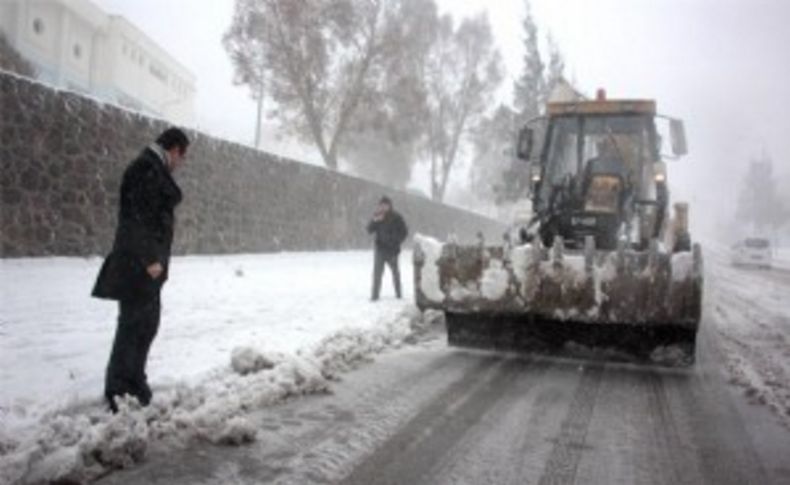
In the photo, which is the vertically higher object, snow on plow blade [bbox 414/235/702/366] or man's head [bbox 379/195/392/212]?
man's head [bbox 379/195/392/212]

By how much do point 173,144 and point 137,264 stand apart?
0.85m

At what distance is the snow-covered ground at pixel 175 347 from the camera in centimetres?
464

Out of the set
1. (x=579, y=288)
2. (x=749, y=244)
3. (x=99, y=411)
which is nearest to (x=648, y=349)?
(x=579, y=288)

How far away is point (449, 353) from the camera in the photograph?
8.52m

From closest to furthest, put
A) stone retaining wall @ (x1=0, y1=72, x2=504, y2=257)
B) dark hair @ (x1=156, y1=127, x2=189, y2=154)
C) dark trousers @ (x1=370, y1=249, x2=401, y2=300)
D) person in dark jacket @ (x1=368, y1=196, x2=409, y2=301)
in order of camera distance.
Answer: dark hair @ (x1=156, y1=127, x2=189, y2=154), stone retaining wall @ (x1=0, y1=72, x2=504, y2=257), dark trousers @ (x1=370, y1=249, x2=401, y2=300), person in dark jacket @ (x1=368, y1=196, x2=409, y2=301)

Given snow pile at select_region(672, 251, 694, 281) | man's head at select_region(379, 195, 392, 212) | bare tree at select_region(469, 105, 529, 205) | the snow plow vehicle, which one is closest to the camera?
snow pile at select_region(672, 251, 694, 281)

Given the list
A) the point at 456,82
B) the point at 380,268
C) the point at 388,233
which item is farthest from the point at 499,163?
the point at 380,268

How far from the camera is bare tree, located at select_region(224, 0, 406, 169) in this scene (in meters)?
26.0

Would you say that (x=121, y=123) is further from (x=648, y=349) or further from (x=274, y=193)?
(x=648, y=349)

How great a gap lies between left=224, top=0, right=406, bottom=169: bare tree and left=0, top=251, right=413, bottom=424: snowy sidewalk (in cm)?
1182

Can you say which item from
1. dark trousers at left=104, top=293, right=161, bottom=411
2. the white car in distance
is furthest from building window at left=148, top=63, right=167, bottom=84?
dark trousers at left=104, top=293, right=161, bottom=411

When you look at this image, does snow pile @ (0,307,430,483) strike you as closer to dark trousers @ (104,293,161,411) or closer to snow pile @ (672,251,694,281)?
dark trousers @ (104,293,161,411)

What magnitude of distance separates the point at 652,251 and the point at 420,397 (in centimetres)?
295

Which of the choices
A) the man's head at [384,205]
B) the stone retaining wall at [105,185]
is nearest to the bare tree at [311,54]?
the stone retaining wall at [105,185]
